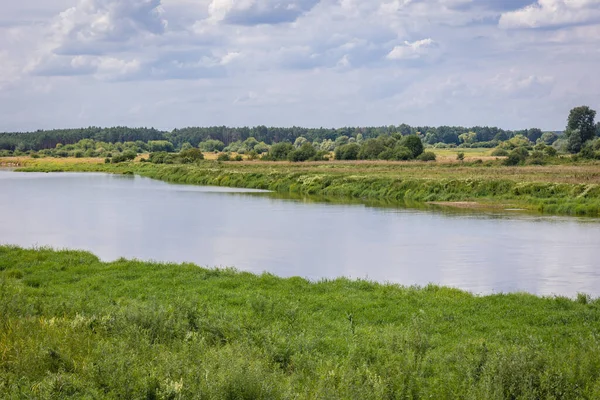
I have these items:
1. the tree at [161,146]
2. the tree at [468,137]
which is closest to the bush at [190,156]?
the tree at [161,146]

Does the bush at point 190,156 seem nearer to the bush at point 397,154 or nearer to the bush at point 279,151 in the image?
the bush at point 279,151

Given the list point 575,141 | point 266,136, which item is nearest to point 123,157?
Answer: point 575,141

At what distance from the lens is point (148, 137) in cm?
19400

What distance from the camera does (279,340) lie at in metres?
9.29

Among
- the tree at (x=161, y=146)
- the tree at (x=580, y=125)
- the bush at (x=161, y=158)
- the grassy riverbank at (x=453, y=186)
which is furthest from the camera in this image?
the tree at (x=161, y=146)

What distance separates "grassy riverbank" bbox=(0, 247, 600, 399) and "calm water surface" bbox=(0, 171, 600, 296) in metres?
4.27

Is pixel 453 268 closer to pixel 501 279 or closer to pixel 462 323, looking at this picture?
pixel 501 279

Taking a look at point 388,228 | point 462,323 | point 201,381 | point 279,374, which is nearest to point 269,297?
point 462,323

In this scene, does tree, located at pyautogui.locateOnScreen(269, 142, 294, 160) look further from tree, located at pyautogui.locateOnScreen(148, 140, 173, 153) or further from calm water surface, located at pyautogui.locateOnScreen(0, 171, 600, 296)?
tree, located at pyautogui.locateOnScreen(148, 140, 173, 153)

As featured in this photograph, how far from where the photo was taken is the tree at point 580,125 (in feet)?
263

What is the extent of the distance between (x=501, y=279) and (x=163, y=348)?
36.6 feet

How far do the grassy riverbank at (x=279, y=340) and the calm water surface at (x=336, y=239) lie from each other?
4265 mm

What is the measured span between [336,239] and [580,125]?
218 ft

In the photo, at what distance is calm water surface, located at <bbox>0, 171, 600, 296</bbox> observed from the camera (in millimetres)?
18047
